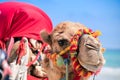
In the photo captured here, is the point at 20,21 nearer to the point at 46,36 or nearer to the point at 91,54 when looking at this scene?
the point at 46,36

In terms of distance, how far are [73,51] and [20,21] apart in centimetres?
141

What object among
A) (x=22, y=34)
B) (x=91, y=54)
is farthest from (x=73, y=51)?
(x=22, y=34)

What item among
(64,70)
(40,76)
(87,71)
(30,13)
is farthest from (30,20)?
(87,71)

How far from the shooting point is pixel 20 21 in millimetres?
3336

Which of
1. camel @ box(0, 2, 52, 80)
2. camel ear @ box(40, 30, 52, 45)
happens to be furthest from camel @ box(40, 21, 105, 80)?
camel @ box(0, 2, 52, 80)

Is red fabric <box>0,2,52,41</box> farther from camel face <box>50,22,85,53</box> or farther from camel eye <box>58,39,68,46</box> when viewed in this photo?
camel eye <box>58,39,68,46</box>

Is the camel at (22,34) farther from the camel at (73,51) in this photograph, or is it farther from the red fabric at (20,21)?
the camel at (73,51)

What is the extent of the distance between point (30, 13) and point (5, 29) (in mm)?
289

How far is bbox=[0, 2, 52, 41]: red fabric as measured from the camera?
10.7 ft

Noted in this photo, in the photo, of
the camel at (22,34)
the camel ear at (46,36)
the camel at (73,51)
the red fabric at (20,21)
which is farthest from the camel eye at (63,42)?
the red fabric at (20,21)

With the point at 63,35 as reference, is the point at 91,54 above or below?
below

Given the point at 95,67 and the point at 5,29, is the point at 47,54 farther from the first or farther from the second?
the point at 5,29

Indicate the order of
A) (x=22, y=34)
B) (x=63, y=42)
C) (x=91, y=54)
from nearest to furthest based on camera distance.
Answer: (x=91, y=54) → (x=63, y=42) → (x=22, y=34)

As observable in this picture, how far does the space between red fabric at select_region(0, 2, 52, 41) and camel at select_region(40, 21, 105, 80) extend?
34.5 inches
